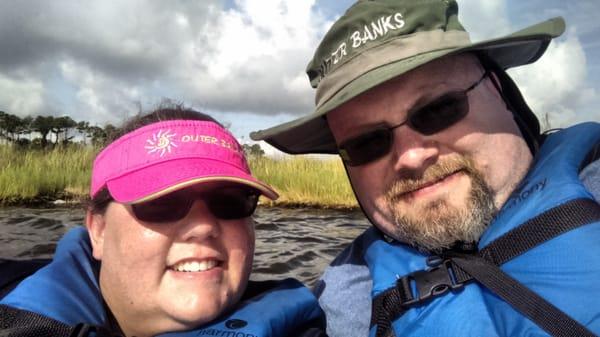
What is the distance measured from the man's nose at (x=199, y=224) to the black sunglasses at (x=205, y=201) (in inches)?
0.6

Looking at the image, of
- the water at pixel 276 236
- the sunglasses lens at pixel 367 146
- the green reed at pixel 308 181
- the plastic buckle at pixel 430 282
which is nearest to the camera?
the plastic buckle at pixel 430 282

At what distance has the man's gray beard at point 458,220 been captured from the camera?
187 cm

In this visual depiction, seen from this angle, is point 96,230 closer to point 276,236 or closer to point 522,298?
point 522,298

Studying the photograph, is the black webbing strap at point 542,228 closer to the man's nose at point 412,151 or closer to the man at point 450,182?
the man at point 450,182

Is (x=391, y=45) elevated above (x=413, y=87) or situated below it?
above

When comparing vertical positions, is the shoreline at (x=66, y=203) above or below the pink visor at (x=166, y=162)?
below

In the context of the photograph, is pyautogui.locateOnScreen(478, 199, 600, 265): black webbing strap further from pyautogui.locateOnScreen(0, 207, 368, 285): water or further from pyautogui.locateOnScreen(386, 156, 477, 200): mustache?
pyautogui.locateOnScreen(0, 207, 368, 285): water

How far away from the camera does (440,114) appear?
192cm

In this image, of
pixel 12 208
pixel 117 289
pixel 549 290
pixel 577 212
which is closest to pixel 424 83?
pixel 577 212

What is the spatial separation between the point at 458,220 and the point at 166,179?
1187 mm

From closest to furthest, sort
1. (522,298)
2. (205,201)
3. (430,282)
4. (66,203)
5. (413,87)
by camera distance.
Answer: (522,298) < (430,282) < (205,201) < (413,87) < (66,203)

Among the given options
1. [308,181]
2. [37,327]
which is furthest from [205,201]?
[308,181]

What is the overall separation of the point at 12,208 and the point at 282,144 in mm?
10322

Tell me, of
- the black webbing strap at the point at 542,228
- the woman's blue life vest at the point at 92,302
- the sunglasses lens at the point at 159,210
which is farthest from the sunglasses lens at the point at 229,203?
the black webbing strap at the point at 542,228
